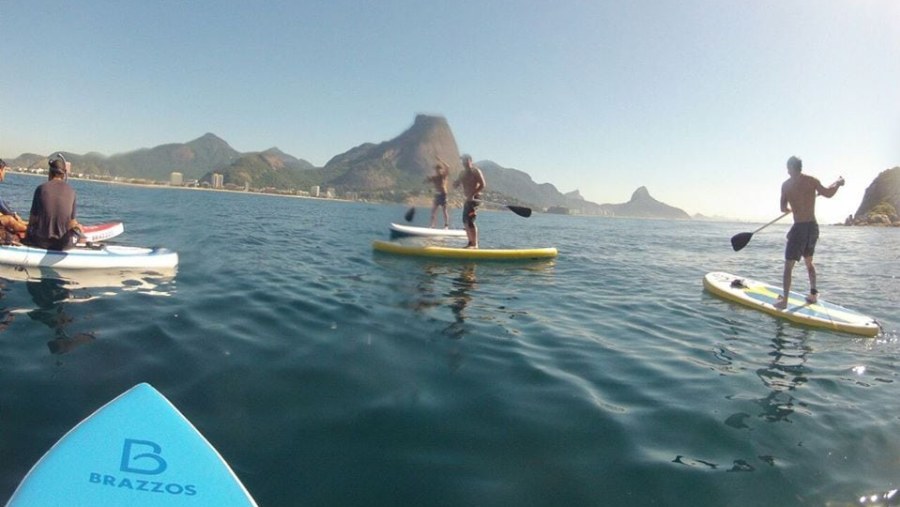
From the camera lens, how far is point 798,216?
8305mm

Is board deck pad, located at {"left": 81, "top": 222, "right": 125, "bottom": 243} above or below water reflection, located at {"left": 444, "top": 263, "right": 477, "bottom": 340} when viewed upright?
above

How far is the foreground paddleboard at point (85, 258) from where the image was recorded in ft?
25.2

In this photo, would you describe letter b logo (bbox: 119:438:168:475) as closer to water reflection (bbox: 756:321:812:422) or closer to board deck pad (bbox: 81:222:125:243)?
water reflection (bbox: 756:321:812:422)

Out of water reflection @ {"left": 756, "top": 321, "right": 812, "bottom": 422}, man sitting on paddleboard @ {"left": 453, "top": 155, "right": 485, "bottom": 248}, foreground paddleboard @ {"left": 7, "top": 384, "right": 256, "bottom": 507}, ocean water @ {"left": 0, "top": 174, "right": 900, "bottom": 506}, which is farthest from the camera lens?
man sitting on paddleboard @ {"left": 453, "top": 155, "right": 485, "bottom": 248}

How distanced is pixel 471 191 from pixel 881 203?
12960 centimetres

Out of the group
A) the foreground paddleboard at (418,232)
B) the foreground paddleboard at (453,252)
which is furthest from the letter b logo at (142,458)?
the foreground paddleboard at (418,232)

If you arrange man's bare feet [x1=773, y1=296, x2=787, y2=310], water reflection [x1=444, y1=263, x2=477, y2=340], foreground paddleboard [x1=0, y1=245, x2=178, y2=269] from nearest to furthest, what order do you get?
water reflection [x1=444, y1=263, x2=477, y2=340]
foreground paddleboard [x1=0, y1=245, x2=178, y2=269]
man's bare feet [x1=773, y1=296, x2=787, y2=310]

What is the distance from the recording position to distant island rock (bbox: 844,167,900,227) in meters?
90.2

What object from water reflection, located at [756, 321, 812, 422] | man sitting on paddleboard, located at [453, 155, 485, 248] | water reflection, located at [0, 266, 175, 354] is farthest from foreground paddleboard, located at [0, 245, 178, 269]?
water reflection, located at [756, 321, 812, 422]

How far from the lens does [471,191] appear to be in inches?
547

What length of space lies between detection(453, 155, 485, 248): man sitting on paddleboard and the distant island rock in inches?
4291

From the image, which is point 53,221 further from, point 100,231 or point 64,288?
point 100,231

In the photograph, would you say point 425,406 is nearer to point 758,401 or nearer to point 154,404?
point 154,404

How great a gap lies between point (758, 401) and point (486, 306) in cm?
Result: 401
